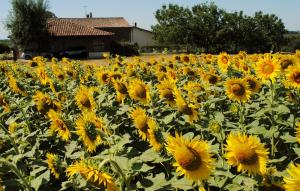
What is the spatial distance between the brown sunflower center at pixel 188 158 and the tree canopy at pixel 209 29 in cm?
5190

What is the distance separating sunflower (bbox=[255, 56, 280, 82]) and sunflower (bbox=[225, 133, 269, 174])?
208cm

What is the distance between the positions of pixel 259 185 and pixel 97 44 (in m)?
47.8

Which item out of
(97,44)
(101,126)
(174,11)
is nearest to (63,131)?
(101,126)

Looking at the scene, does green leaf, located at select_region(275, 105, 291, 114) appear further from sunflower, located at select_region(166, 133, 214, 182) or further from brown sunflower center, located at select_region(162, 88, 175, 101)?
sunflower, located at select_region(166, 133, 214, 182)

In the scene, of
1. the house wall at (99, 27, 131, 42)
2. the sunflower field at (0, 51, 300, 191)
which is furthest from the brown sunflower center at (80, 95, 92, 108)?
the house wall at (99, 27, 131, 42)

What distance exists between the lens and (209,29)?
54.8 metres

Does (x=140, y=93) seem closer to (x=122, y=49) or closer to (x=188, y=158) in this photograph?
(x=188, y=158)

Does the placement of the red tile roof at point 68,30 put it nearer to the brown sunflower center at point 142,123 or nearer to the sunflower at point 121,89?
the sunflower at point 121,89

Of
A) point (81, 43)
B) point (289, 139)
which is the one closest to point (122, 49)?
point (81, 43)

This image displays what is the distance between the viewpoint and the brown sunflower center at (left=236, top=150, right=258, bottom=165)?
2691mm

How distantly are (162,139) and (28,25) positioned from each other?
44411 millimetres

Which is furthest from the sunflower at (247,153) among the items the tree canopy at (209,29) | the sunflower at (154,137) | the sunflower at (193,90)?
the tree canopy at (209,29)

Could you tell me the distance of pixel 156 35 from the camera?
199ft

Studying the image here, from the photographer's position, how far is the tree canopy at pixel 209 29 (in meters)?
54.8
